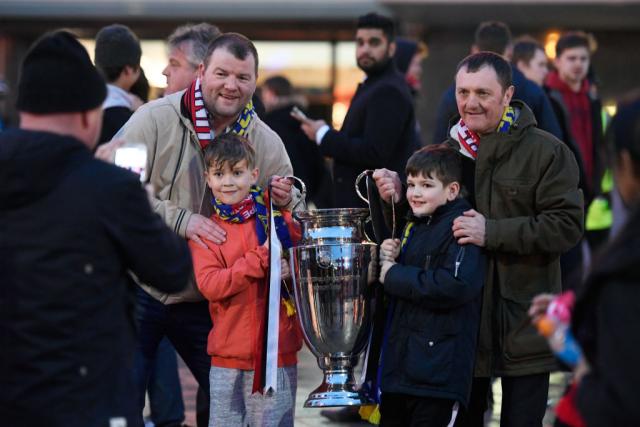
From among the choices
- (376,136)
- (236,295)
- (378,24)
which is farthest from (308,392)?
(236,295)

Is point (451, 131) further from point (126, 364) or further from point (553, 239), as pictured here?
point (126, 364)

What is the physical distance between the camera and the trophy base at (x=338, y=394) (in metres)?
5.68

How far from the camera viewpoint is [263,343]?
18.4 feet

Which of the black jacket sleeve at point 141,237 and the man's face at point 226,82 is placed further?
the man's face at point 226,82

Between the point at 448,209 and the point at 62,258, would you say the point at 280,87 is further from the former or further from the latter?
the point at 62,258

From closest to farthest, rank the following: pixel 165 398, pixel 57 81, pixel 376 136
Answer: pixel 57 81 < pixel 165 398 < pixel 376 136

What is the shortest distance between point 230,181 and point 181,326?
772mm

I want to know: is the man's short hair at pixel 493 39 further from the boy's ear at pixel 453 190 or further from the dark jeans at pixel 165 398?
the boy's ear at pixel 453 190

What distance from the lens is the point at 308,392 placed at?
8.57 m

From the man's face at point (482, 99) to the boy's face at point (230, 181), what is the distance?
0.99 m

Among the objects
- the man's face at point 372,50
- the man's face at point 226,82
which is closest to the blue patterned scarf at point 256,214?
the man's face at point 226,82

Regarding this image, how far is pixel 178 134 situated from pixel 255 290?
0.81m

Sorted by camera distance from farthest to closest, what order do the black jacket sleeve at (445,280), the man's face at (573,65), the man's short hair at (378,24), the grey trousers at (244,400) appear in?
the man's face at (573,65) → the man's short hair at (378,24) → the grey trousers at (244,400) → the black jacket sleeve at (445,280)

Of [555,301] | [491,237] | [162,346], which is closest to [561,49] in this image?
[162,346]
